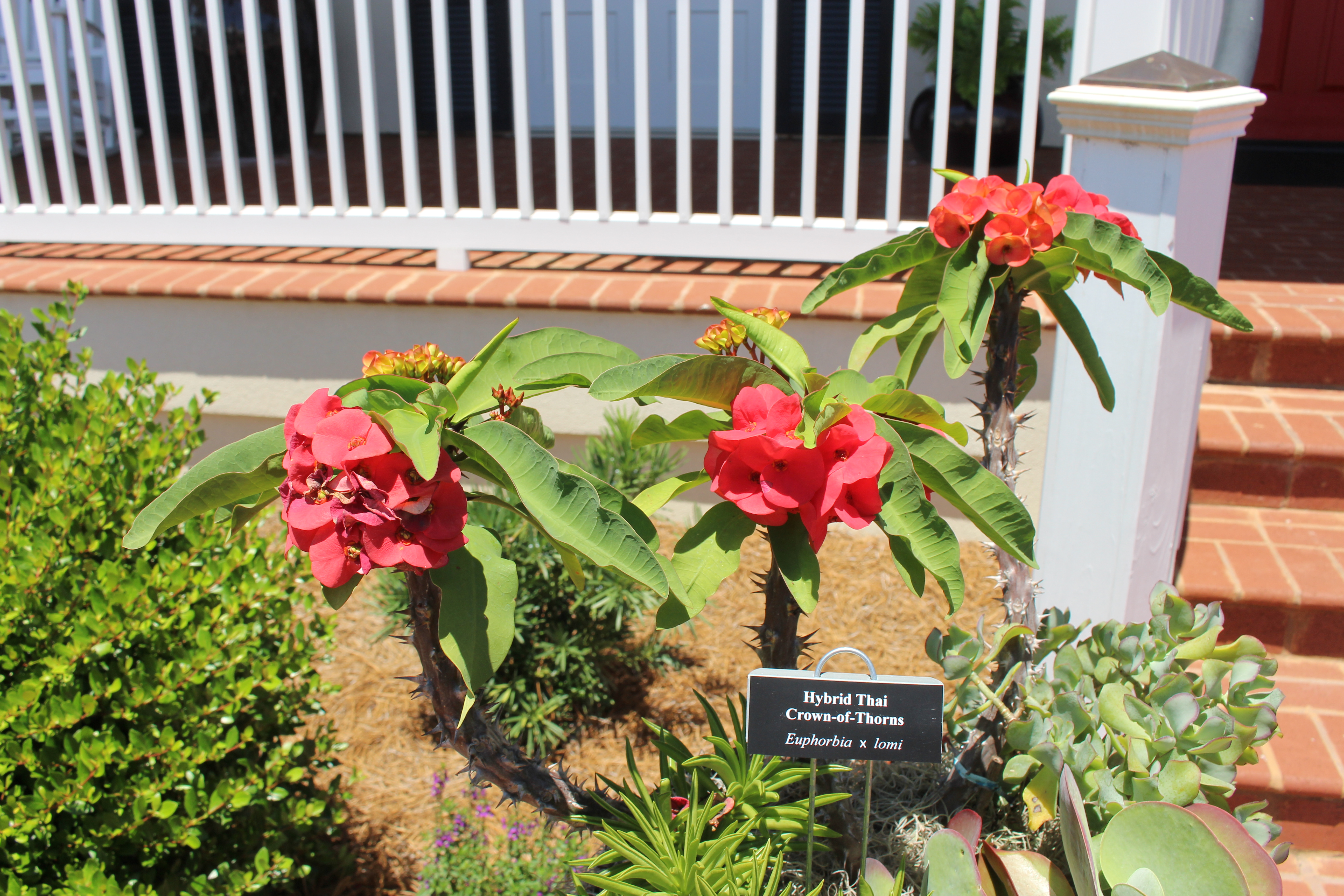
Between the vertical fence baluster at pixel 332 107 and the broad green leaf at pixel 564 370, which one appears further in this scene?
the vertical fence baluster at pixel 332 107

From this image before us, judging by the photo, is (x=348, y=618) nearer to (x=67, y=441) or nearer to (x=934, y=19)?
(x=67, y=441)

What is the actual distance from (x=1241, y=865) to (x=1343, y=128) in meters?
5.68

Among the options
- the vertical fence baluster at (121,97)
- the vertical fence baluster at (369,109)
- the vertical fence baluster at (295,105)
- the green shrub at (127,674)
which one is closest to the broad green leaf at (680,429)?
the green shrub at (127,674)

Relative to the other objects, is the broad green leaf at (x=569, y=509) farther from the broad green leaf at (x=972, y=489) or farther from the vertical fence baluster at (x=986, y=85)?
the vertical fence baluster at (x=986, y=85)

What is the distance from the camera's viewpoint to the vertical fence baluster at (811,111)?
10.3ft

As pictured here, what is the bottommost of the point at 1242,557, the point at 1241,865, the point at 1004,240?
the point at 1242,557

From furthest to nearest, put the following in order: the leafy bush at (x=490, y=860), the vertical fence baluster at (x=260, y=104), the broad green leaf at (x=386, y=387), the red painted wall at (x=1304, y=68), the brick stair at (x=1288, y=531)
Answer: the red painted wall at (x=1304, y=68) < the vertical fence baluster at (x=260, y=104) < the brick stair at (x=1288, y=531) < the leafy bush at (x=490, y=860) < the broad green leaf at (x=386, y=387)

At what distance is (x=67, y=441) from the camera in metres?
→ 2.00

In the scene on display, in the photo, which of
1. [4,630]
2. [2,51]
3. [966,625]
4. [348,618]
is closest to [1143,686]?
[966,625]

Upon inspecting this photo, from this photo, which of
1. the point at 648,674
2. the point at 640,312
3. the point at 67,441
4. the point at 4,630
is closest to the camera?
the point at 4,630

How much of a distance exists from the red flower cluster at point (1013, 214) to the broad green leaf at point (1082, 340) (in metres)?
0.11

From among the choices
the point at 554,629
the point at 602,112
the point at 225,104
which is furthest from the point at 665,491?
the point at 225,104

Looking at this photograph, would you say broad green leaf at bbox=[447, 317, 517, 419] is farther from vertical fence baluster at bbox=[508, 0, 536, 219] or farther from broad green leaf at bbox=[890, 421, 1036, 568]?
vertical fence baluster at bbox=[508, 0, 536, 219]

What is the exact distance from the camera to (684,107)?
10.9 ft
